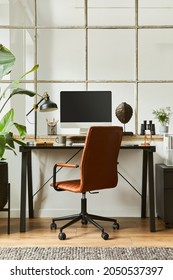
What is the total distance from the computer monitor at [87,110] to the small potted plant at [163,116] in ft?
1.66

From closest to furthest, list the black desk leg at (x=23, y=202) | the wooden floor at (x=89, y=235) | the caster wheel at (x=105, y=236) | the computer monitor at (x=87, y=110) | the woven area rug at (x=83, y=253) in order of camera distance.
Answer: the woven area rug at (x=83, y=253) < the wooden floor at (x=89, y=235) < the caster wheel at (x=105, y=236) < the black desk leg at (x=23, y=202) < the computer monitor at (x=87, y=110)

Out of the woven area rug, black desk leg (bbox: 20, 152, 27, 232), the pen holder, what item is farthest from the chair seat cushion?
the pen holder

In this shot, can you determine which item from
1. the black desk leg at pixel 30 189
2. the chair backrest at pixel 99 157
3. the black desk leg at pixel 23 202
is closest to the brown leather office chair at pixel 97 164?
the chair backrest at pixel 99 157

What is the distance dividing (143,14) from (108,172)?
183cm

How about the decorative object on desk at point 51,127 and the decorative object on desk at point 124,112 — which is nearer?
the decorative object on desk at point 124,112

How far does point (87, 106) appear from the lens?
434 centimetres

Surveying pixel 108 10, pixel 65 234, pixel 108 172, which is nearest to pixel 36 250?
pixel 65 234

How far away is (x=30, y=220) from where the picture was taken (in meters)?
4.40

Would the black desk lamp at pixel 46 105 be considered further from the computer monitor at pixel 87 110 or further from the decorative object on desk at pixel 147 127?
the decorative object on desk at pixel 147 127

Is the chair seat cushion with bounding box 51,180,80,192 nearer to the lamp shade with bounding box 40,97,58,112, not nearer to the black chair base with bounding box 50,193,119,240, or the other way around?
the black chair base with bounding box 50,193,119,240

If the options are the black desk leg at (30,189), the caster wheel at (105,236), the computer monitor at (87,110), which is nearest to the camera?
the caster wheel at (105,236)

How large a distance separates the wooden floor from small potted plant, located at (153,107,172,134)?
94cm

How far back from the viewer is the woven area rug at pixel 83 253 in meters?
3.03

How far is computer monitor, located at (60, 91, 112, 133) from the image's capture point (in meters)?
4.34
